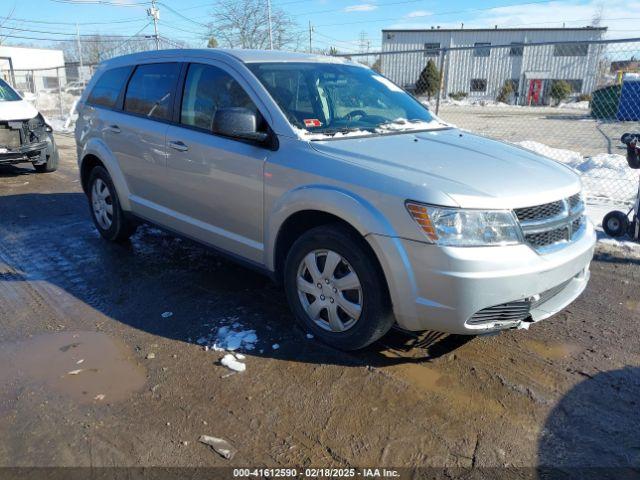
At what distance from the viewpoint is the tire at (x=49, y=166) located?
9578 millimetres

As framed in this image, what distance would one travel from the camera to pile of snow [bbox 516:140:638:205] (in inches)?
294

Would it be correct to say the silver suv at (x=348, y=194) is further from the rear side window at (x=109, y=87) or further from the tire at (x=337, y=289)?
the rear side window at (x=109, y=87)

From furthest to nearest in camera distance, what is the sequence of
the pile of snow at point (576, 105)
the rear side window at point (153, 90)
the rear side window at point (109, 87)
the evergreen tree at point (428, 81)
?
1. the pile of snow at point (576, 105)
2. the evergreen tree at point (428, 81)
3. the rear side window at point (109, 87)
4. the rear side window at point (153, 90)

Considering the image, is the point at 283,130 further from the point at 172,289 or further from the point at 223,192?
the point at 172,289

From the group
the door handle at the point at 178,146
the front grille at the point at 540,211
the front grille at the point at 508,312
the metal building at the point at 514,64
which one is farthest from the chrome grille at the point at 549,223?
the metal building at the point at 514,64

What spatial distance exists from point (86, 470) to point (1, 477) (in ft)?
1.21

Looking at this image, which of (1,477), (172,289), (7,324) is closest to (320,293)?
(172,289)

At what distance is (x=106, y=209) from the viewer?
215 inches

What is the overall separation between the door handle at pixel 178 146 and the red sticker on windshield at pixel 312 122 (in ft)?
3.51

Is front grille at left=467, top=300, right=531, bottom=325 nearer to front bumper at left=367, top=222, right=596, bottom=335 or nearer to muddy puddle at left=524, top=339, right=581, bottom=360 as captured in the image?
front bumper at left=367, top=222, right=596, bottom=335

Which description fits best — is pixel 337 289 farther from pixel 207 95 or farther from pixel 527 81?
pixel 527 81

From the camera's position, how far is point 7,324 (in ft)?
12.7

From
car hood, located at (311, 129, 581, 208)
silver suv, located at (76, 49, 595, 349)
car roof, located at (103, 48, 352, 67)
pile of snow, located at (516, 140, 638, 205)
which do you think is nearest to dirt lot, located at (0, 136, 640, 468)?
silver suv, located at (76, 49, 595, 349)

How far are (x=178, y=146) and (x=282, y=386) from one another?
2163 mm
